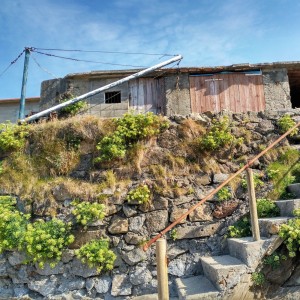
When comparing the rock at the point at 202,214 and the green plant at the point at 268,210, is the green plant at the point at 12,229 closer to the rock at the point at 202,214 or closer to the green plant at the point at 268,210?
the rock at the point at 202,214

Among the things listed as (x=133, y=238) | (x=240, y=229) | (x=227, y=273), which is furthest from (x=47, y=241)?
(x=240, y=229)

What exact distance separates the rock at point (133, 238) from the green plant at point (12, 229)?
183 cm

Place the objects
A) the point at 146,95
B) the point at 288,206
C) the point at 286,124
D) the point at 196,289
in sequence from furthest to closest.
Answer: the point at 146,95
the point at 286,124
the point at 288,206
the point at 196,289

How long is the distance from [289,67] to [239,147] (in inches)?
268

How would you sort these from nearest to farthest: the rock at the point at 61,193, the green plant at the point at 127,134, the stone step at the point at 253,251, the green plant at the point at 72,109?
the stone step at the point at 253,251, the rock at the point at 61,193, the green plant at the point at 127,134, the green plant at the point at 72,109

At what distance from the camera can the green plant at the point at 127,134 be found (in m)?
6.23

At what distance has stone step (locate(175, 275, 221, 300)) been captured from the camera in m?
4.09

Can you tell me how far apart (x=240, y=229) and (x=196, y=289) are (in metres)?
1.48

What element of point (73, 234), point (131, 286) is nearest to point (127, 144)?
point (73, 234)

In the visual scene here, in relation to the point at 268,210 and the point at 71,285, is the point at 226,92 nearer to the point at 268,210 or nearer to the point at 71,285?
the point at 268,210

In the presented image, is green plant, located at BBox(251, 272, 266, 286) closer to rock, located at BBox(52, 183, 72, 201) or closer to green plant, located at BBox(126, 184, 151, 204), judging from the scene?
green plant, located at BBox(126, 184, 151, 204)

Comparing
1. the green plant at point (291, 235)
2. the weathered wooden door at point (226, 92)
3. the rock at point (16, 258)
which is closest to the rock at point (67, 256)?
the rock at point (16, 258)

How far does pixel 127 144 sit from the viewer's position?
646cm

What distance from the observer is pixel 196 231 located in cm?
559
